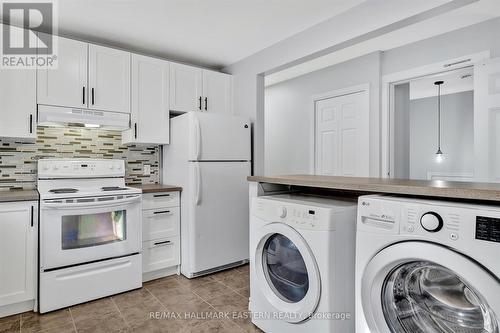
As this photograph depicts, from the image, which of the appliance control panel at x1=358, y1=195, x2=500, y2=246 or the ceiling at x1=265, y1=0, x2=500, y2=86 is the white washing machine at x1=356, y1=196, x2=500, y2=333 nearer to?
the appliance control panel at x1=358, y1=195, x2=500, y2=246

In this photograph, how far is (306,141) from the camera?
4.36 meters

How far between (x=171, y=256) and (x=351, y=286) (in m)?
1.99

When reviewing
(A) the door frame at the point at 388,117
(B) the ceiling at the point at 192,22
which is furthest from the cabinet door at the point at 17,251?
(A) the door frame at the point at 388,117

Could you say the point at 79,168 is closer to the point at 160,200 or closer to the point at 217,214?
the point at 160,200

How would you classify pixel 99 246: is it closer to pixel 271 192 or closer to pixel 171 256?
pixel 171 256

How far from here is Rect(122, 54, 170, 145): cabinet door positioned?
3047 millimetres

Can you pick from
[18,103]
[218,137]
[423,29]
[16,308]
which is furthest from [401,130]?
[16,308]

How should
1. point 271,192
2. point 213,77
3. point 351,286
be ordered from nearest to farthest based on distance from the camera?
point 351,286 → point 271,192 → point 213,77

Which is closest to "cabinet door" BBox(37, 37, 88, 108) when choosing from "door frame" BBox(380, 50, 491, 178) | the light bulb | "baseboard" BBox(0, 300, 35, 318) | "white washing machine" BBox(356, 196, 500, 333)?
"baseboard" BBox(0, 300, 35, 318)

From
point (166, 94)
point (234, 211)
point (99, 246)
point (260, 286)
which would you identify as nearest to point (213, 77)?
point (166, 94)

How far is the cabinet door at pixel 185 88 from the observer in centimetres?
329

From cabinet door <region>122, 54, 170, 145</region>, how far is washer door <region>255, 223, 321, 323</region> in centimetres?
178

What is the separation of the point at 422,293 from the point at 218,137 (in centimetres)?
225

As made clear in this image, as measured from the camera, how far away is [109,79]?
2891mm
